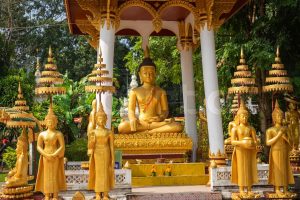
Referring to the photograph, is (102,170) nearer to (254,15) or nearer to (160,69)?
(254,15)

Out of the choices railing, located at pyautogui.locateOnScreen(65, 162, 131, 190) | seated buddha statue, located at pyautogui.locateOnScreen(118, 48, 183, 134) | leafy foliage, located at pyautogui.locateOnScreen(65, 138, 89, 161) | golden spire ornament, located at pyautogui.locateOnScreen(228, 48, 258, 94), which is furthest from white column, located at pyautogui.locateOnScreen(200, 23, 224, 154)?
leafy foliage, located at pyautogui.locateOnScreen(65, 138, 89, 161)

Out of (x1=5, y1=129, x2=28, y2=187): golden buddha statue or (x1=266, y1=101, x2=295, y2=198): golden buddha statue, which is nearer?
(x1=266, y1=101, x2=295, y2=198): golden buddha statue

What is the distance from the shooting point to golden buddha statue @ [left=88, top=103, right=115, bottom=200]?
8266mm

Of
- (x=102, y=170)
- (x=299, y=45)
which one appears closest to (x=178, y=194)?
(x=102, y=170)

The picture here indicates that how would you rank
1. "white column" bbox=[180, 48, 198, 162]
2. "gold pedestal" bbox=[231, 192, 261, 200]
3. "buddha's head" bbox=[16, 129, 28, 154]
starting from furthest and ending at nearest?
"white column" bbox=[180, 48, 198, 162]
"buddha's head" bbox=[16, 129, 28, 154]
"gold pedestal" bbox=[231, 192, 261, 200]

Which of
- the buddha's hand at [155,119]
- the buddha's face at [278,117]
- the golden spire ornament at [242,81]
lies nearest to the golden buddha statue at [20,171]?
the buddha's hand at [155,119]

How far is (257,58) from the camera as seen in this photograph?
13711 millimetres

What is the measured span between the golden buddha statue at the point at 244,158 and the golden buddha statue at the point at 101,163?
2.34 m

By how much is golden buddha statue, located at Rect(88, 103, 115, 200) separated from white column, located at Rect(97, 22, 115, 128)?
2242mm

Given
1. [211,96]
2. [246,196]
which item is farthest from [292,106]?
[246,196]

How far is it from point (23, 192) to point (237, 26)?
996 centimetres

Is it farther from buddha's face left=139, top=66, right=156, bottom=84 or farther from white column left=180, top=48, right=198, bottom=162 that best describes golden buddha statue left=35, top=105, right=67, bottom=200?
white column left=180, top=48, right=198, bottom=162

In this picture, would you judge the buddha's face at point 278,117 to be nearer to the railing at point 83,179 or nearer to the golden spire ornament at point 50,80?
the railing at point 83,179

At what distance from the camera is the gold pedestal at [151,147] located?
11898 millimetres
